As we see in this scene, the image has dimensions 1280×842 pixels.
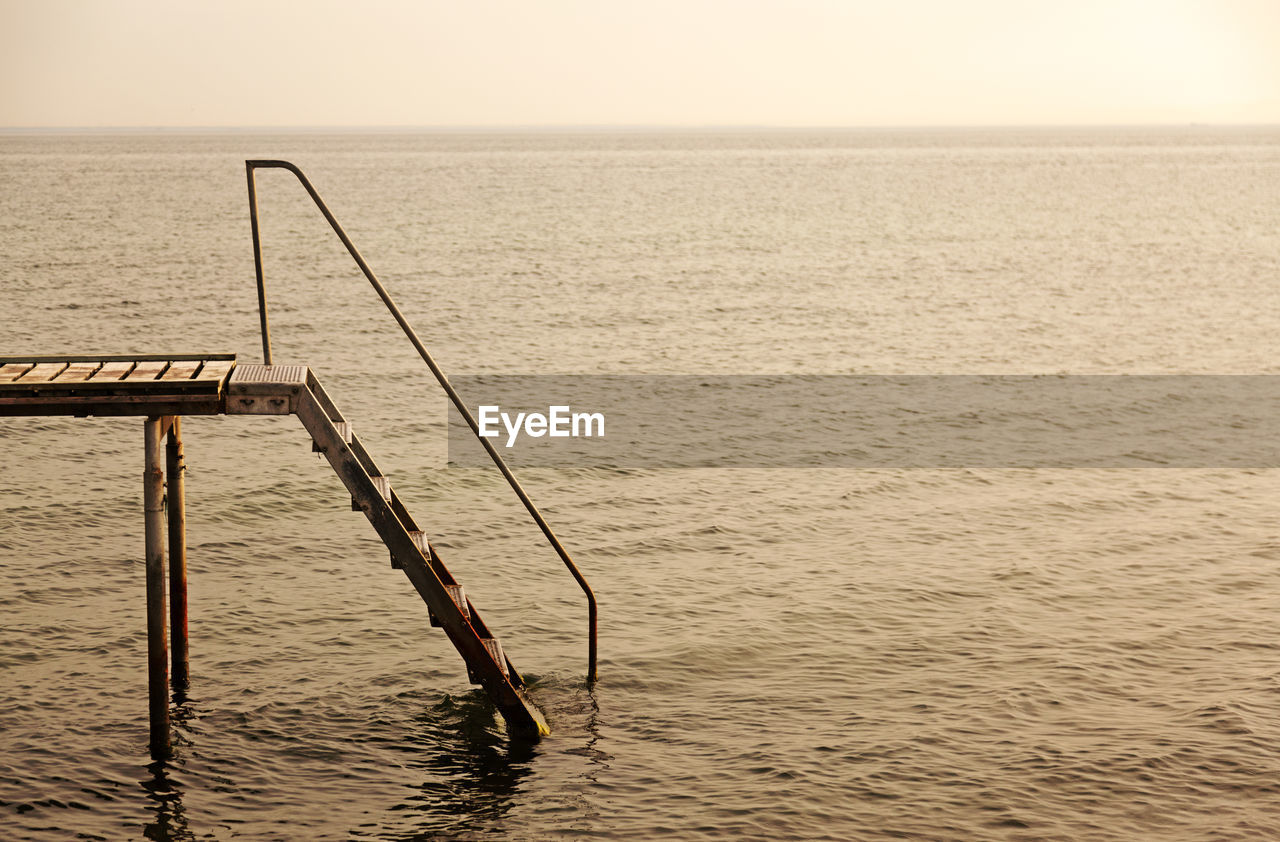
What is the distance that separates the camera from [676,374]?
3350 cm

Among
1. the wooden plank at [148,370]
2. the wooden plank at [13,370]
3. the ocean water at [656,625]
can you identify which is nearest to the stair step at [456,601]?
the ocean water at [656,625]

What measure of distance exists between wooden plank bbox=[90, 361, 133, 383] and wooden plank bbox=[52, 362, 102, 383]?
0.06m

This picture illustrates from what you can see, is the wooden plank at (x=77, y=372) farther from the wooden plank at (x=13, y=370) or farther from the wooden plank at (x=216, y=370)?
the wooden plank at (x=216, y=370)

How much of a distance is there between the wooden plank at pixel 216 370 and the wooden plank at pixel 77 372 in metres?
0.99

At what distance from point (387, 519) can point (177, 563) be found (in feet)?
10.5

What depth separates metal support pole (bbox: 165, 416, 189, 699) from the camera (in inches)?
545

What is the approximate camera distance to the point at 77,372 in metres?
12.2

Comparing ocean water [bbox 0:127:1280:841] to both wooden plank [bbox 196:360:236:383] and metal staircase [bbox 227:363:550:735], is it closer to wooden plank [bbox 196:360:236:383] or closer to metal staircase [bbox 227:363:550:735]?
metal staircase [bbox 227:363:550:735]

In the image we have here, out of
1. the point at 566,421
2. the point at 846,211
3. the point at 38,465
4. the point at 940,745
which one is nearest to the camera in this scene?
the point at 940,745

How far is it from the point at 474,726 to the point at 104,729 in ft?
12.2

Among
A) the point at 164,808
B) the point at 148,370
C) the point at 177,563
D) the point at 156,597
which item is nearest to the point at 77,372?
the point at 148,370

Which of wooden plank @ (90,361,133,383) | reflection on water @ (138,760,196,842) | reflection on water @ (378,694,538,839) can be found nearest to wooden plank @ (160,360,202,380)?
wooden plank @ (90,361,133,383)

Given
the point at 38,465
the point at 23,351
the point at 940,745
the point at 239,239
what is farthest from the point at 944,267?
the point at 940,745

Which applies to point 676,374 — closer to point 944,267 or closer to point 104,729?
point 104,729
